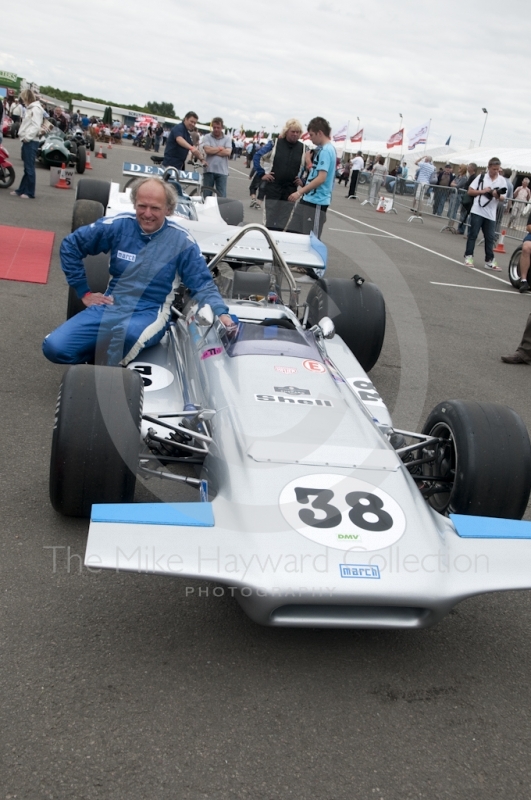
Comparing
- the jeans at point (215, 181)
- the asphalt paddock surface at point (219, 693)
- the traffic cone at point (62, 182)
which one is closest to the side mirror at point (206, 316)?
the asphalt paddock surface at point (219, 693)

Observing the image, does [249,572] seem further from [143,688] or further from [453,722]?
[453,722]

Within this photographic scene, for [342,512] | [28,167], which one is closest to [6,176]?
[28,167]

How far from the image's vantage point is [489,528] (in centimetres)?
283

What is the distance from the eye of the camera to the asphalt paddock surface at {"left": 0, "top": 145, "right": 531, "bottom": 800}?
216cm

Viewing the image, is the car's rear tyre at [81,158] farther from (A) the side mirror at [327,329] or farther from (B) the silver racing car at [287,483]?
(A) the side mirror at [327,329]

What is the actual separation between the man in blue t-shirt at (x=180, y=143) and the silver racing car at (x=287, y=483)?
22.2 feet

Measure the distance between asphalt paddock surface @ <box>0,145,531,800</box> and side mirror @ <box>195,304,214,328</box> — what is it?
3.67ft

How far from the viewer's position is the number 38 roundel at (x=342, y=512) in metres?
2.65

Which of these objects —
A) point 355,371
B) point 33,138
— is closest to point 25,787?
point 355,371

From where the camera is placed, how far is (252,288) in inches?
206

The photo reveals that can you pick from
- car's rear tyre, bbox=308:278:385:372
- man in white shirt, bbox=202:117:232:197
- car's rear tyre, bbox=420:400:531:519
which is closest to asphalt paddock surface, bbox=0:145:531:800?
car's rear tyre, bbox=420:400:531:519

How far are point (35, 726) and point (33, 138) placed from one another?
35.9ft

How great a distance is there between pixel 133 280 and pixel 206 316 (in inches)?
32.1

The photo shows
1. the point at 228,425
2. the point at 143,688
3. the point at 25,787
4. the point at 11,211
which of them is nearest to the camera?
the point at 25,787
